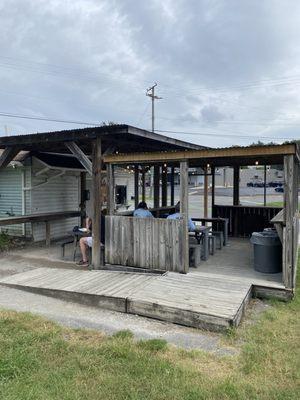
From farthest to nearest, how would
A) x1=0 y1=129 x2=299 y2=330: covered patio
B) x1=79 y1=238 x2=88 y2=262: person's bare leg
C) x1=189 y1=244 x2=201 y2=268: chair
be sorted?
x1=79 y1=238 x2=88 y2=262: person's bare leg
x1=189 y1=244 x2=201 y2=268: chair
x1=0 y1=129 x2=299 y2=330: covered patio

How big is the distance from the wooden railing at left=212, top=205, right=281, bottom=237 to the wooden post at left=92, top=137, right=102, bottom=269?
5079 mm

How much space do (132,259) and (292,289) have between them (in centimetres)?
283

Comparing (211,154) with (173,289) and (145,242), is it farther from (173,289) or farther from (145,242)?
(173,289)

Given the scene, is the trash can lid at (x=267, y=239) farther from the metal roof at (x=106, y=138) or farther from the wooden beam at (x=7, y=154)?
the wooden beam at (x=7, y=154)

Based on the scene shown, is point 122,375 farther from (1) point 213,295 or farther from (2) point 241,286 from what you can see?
(2) point 241,286

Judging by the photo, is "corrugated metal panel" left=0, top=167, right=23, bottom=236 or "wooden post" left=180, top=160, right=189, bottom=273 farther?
"corrugated metal panel" left=0, top=167, right=23, bottom=236

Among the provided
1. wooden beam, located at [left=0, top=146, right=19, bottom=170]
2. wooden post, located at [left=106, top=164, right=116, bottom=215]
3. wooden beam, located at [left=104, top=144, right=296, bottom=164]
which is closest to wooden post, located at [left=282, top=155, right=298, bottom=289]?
wooden beam, located at [left=104, top=144, right=296, bottom=164]

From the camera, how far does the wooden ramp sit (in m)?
4.49

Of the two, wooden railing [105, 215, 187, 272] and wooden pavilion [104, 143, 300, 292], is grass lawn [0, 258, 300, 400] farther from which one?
wooden railing [105, 215, 187, 272]

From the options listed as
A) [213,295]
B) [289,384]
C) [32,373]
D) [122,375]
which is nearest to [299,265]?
[213,295]

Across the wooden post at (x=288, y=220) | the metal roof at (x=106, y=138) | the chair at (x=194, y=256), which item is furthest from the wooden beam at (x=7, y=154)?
the wooden post at (x=288, y=220)

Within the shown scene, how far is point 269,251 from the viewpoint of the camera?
6141 millimetres

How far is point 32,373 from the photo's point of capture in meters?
3.24

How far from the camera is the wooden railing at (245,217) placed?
10406 millimetres
